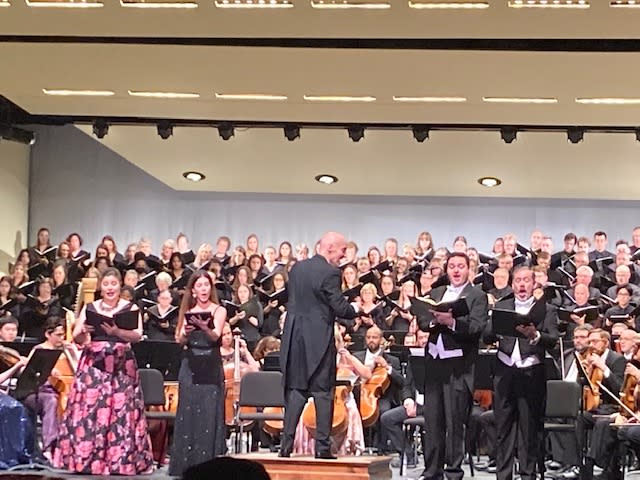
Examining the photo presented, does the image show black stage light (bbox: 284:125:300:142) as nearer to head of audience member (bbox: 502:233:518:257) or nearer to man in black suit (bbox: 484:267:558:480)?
head of audience member (bbox: 502:233:518:257)

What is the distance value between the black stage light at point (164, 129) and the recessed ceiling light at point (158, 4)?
10.4 ft

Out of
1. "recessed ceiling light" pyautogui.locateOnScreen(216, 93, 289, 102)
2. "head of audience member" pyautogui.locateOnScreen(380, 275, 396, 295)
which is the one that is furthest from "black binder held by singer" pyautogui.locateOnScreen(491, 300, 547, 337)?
"recessed ceiling light" pyautogui.locateOnScreen(216, 93, 289, 102)

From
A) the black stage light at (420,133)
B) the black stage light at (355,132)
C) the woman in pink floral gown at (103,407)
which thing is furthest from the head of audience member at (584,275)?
the woman in pink floral gown at (103,407)

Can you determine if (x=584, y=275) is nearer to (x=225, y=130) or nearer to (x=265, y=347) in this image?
(x=265, y=347)

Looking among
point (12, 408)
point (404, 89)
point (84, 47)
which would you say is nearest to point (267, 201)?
point (404, 89)

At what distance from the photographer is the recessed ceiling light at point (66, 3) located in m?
7.25

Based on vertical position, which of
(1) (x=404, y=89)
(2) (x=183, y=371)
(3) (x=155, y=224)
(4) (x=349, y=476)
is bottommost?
(4) (x=349, y=476)

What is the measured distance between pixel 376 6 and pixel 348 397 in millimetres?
2713

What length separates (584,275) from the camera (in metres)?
8.48

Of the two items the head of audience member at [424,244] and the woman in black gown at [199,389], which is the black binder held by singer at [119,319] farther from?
the head of audience member at [424,244]

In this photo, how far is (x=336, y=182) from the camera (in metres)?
11.5

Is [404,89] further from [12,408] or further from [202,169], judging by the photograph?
[12,408]

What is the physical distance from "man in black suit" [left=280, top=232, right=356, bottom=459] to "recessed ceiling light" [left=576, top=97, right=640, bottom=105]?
455 centimetres

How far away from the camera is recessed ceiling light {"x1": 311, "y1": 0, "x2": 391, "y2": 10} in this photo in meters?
7.11
